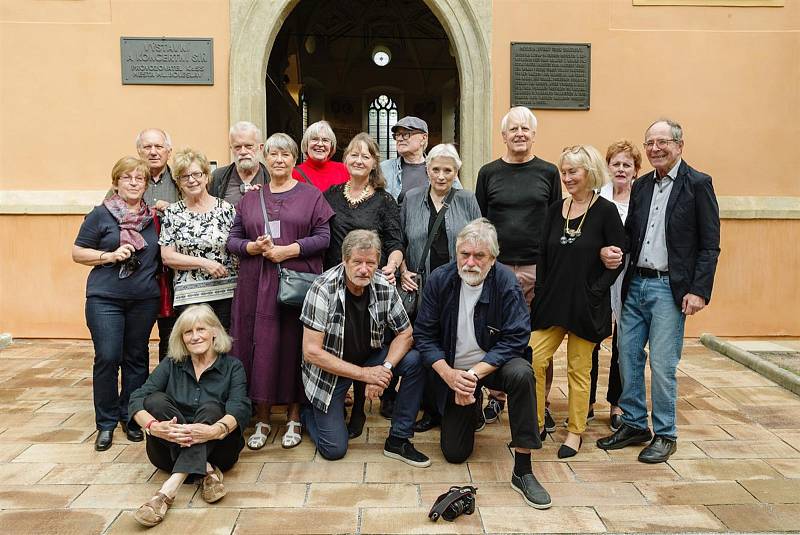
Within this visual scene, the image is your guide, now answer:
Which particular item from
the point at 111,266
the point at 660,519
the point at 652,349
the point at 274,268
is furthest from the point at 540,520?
the point at 111,266

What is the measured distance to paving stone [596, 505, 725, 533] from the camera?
10.1 feet

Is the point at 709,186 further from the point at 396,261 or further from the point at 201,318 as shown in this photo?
the point at 201,318

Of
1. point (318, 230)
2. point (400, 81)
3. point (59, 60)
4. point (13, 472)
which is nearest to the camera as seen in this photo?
point (13, 472)

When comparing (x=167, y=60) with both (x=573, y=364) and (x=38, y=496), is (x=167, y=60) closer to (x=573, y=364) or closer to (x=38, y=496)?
(x=38, y=496)

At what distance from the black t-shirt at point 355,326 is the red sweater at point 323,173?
96cm

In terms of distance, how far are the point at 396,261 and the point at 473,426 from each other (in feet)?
3.58

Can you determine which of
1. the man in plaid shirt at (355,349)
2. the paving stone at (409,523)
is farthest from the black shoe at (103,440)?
the paving stone at (409,523)

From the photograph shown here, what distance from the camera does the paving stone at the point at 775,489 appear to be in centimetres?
338

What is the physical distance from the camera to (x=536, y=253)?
4.37 metres

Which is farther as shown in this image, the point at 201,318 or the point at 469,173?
the point at 469,173

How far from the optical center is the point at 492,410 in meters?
4.64

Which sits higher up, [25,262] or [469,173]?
[469,173]

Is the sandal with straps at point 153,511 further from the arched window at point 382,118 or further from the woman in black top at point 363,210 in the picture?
the arched window at point 382,118

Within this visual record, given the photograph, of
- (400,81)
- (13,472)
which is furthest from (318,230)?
(400,81)
